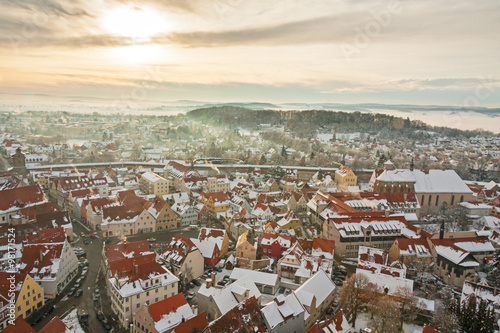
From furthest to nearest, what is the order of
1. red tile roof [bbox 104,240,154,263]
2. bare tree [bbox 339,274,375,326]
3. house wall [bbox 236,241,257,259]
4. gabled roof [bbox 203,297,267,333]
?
1. house wall [bbox 236,241,257,259]
2. red tile roof [bbox 104,240,154,263]
3. bare tree [bbox 339,274,375,326]
4. gabled roof [bbox 203,297,267,333]

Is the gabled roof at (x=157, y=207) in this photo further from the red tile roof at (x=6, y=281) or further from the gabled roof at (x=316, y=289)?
the gabled roof at (x=316, y=289)

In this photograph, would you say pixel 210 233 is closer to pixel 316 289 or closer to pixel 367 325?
pixel 316 289

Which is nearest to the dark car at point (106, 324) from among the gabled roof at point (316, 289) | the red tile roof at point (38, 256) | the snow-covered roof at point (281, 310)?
the red tile roof at point (38, 256)

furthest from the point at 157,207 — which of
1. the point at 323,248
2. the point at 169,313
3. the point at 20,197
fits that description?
the point at 169,313

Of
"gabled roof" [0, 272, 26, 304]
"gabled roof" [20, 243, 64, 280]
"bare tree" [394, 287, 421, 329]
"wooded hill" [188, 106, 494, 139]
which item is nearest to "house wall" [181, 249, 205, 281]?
"gabled roof" [20, 243, 64, 280]

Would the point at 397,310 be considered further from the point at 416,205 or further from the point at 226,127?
the point at 226,127

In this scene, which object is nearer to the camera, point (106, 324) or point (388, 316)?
point (388, 316)

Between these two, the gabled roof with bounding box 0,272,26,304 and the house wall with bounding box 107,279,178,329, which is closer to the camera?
the gabled roof with bounding box 0,272,26,304

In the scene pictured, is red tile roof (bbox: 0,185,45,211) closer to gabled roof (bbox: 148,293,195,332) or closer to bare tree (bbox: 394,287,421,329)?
gabled roof (bbox: 148,293,195,332)
